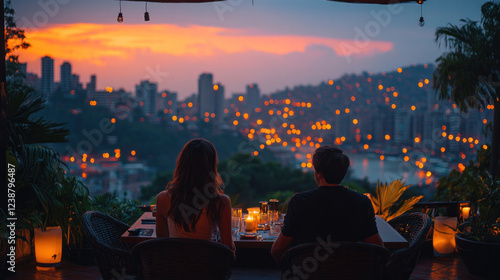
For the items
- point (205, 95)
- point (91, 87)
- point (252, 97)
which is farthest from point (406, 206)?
point (91, 87)

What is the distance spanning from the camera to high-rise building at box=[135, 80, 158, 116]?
1190 cm

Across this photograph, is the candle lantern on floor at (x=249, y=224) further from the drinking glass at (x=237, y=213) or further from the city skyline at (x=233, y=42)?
the city skyline at (x=233, y=42)

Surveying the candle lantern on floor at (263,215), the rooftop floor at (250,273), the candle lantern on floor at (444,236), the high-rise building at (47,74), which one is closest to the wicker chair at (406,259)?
the candle lantern on floor at (263,215)

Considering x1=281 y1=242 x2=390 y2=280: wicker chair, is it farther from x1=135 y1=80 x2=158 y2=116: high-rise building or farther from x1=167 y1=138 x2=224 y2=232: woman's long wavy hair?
x1=135 y1=80 x2=158 y2=116: high-rise building

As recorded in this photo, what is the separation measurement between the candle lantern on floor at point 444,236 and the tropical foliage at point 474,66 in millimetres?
1229

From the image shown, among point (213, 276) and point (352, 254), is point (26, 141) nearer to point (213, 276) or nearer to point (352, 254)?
point (213, 276)

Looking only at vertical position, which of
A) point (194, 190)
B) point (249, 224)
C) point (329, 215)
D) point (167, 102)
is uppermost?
point (167, 102)

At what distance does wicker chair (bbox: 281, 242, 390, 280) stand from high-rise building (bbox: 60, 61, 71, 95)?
9.73 meters

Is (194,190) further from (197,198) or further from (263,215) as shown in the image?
(263,215)

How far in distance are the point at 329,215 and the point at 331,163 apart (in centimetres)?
28

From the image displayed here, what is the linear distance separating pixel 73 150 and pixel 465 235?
670cm

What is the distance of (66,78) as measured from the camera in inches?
447

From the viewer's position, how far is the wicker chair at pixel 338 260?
2.36 meters

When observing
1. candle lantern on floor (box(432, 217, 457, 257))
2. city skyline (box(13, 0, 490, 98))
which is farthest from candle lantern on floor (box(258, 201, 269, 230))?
city skyline (box(13, 0, 490, 98))
